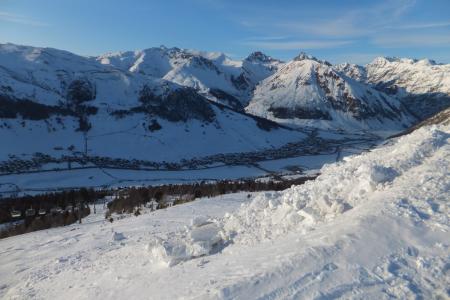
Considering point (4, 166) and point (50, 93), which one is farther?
point (50, 93)

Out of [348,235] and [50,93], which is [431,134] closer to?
[348,235]

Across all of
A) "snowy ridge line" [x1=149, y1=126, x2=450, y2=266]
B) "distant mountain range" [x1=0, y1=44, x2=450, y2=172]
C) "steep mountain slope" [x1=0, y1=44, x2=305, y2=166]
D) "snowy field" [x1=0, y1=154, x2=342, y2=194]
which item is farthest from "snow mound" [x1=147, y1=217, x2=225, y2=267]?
"steep mountain slope" [x1=0, y1=44, x2=305, y2=166]

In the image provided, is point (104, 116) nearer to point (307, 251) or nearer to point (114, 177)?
point (114, 177)

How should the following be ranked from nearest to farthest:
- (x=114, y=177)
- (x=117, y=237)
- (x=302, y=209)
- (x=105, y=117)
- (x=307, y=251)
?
(x=307, y=251), (x=302, y=209), (x=117, y=237), (x=114, y=177), (x=105, y=117)

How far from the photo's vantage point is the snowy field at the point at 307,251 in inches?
319

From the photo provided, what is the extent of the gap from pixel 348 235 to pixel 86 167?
218 ft

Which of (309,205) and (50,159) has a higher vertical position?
(309,205)

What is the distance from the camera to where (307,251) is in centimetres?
891


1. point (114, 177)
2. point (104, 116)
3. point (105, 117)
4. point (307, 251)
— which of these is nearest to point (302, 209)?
point (307, 251)

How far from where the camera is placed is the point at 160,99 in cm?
10788

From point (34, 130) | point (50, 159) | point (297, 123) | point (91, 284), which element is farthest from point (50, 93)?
point (297, 123)

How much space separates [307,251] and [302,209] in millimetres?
2108

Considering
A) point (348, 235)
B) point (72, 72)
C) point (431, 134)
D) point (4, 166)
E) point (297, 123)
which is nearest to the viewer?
point (348, 235)

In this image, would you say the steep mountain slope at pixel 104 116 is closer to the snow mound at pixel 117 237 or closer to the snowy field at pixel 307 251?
the snow mound at pixel 117 237
